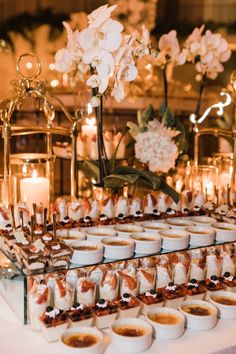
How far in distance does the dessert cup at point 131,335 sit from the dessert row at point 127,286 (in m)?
0.06

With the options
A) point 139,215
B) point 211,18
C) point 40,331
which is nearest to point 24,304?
point 40,331

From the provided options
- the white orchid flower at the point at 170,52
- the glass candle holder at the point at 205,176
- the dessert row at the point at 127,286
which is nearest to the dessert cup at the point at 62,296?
the dessert row at the point at 127,286

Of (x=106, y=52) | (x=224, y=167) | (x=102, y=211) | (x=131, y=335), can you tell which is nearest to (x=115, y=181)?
(x=102, y=211)

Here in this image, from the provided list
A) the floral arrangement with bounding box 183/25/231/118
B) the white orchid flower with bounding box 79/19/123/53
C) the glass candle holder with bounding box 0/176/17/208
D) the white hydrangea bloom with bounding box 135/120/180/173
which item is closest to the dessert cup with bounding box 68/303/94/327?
the glass candle holder with bounding box 0/176/17/208

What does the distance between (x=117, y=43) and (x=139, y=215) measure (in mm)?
698

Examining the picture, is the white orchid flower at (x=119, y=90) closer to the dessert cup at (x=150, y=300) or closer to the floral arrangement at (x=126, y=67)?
the floral arrangement at (x=126, y=67)

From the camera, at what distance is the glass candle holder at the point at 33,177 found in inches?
83.8

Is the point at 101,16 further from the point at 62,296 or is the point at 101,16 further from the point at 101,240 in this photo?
the point at 62,296

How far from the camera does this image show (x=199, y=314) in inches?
65.5

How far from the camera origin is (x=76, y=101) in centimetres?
418

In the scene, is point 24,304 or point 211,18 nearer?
point 24,304

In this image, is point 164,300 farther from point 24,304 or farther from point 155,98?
point 155,98

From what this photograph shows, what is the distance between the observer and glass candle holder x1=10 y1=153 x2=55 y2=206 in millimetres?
2129

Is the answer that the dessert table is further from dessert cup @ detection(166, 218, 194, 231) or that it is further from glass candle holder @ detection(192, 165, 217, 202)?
glass candle holder @ detection(192, 165, 217, 202)
